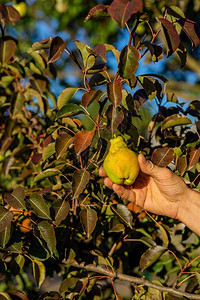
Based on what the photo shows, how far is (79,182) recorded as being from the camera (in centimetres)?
103

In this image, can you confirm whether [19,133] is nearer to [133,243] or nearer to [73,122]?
[73,122]

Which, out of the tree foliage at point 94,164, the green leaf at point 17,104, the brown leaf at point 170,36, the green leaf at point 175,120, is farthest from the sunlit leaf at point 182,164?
the green leaf at point 17,104

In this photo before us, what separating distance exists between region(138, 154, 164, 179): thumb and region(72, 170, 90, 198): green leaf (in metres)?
0.19

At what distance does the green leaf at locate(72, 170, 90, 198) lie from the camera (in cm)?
102

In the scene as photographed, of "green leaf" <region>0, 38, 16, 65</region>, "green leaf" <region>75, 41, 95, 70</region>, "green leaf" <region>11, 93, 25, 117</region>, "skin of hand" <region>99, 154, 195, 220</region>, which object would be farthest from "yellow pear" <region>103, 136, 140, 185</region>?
"green leaf" <region>0, 38, 16, 65</region>

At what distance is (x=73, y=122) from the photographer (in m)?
1.28

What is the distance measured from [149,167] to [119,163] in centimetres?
10

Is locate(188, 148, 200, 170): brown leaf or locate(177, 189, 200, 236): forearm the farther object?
locate(177, 189, 200, 236): forearm

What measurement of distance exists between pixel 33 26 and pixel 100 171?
9.86 ft

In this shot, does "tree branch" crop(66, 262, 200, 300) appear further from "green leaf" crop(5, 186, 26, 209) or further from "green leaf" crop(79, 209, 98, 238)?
"green leaf" crop(5, 186, 26, 209)

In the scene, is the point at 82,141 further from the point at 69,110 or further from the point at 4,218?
the point at 4,218

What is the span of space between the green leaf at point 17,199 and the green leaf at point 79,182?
0.17 metres

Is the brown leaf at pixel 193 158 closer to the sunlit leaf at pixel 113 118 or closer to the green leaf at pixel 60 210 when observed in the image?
the sunlit leaf at pixel 113 118

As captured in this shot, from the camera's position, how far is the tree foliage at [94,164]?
1.00 m
